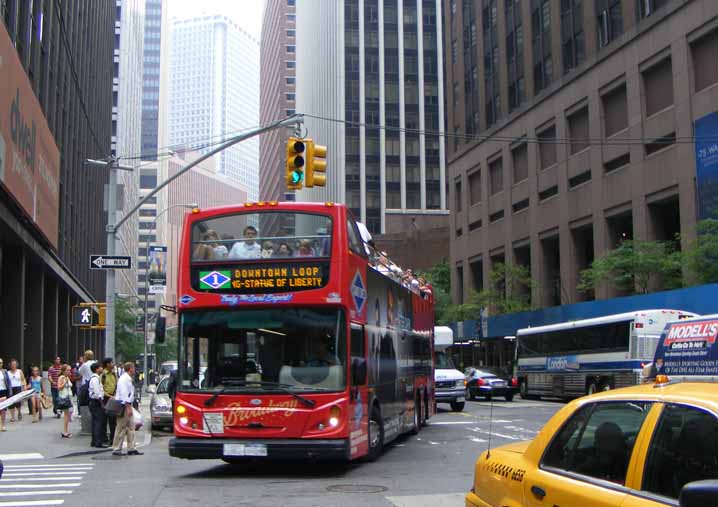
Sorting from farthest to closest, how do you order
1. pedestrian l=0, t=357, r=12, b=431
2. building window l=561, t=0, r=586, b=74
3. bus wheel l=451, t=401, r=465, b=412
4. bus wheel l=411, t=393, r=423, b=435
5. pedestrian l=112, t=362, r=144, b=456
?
building window l=561, t=0, r=586, b=74, bus wheel l=451, t=401, r=465, b=412, pedestrian l=0, t=357, r=12, b=431, bus wheel l=411, t=393, r=423, b=435, pedestrian l=112, t=362, r=144, b=456

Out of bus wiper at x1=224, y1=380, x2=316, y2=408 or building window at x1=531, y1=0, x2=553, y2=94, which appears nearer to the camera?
bus wiper at x1=224, y1=380, x2=316, y2=408

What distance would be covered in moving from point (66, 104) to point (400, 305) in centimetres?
3114

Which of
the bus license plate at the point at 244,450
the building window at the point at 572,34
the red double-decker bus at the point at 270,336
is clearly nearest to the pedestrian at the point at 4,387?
the red double-decker bus at the point at 270,336

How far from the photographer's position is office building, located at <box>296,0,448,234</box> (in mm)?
101125

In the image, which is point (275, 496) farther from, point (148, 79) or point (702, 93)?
point (148, 79)

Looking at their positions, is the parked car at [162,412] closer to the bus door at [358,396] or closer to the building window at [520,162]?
the bus door at [358,396]

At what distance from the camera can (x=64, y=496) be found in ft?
36.0

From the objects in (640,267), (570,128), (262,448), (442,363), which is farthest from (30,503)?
(570,128)

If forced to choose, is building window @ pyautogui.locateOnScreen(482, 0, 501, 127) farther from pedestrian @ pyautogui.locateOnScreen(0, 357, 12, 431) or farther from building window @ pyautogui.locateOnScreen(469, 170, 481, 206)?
pedestrian @ pyautogui.locateOnScreen(0, 357, 12, 431)

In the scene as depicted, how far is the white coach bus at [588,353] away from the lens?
95.2 ft

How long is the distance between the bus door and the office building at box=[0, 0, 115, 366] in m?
15.4

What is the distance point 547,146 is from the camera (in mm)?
52438

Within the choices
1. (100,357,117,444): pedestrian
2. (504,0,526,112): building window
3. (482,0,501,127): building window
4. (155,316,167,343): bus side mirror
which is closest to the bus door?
(155,316,167,343): bus side mirror

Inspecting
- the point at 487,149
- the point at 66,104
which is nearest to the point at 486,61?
the point at 487,149
